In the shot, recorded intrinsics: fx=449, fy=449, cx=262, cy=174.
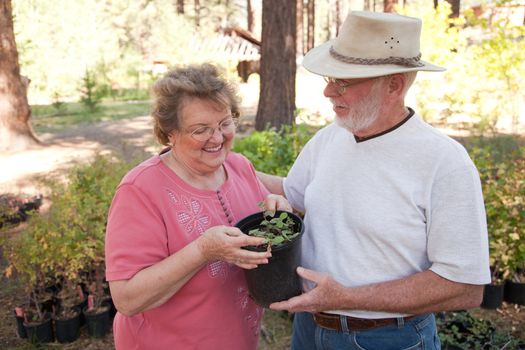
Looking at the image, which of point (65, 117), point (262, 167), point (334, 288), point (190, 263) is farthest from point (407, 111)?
point (65, 117)

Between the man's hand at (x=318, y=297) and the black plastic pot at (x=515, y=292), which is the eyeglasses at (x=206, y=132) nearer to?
the man's hand at (x=318, y=297)

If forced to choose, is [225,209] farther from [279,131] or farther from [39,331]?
[279,131]

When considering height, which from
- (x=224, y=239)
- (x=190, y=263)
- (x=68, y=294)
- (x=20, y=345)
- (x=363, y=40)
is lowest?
(x=20, y=345)

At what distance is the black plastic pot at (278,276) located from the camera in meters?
1.53

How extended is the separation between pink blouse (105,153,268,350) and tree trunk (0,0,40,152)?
833 cm

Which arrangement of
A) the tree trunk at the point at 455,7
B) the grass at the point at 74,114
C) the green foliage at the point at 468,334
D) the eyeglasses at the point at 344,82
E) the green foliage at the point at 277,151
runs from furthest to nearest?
the grass at the point at 74,114 → the tree trunk at the point at 455,7 → the green foliage at the point at 277,151 → the green foliage at the point at 468,334 → the eyeglasses at the point at 344,82

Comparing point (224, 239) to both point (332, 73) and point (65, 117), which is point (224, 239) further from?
point (65, 117)

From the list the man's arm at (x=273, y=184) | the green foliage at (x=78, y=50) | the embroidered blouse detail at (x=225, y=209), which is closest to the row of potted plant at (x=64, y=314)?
the man's arm at (x=273, y=184)

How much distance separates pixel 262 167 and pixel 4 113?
6695 mm

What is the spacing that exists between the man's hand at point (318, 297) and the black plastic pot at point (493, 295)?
9.48 ft

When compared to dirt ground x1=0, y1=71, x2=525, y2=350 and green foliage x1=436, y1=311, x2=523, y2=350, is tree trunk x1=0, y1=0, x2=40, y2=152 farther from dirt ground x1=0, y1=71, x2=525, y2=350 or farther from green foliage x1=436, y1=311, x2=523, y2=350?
green foliage x1=436, y1=311, x2=523, y2=350

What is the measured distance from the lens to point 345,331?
171 cm

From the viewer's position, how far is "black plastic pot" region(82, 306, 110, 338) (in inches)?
142

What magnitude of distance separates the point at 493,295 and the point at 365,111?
3069 mm
